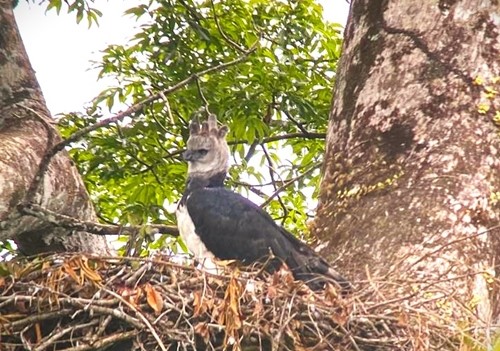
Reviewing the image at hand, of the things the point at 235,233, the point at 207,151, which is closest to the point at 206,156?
the point at 207,151

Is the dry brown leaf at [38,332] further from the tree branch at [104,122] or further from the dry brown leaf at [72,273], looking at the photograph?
the tree branch at [104,122]

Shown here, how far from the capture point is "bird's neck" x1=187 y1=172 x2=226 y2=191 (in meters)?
6.82

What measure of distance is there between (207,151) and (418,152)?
1486 millimetres

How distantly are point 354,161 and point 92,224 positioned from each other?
1351 mm

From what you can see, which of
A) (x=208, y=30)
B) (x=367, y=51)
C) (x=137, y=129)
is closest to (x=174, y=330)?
(x=367, y=51)

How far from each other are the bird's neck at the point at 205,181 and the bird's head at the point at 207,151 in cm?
2

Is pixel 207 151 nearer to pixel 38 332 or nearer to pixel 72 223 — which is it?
pixel 72 223

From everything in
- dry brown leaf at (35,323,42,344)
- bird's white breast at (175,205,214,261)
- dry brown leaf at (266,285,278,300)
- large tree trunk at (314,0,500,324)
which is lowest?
bird's white breast at (175,205,214,261)

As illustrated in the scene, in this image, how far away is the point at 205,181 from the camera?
688cm

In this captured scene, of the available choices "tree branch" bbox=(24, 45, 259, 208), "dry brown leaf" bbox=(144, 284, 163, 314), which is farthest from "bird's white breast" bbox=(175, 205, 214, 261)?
"dry brown leaf" bbox=(144, 284, 163, 314)

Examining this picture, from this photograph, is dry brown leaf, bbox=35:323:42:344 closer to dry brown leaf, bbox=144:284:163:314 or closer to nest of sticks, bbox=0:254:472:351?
nest of sticks, bbox=0:254:472:351

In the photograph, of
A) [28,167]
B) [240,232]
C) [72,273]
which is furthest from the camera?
[240,232]

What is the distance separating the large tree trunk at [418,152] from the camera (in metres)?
5.57

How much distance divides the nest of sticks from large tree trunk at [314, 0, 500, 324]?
318mm
